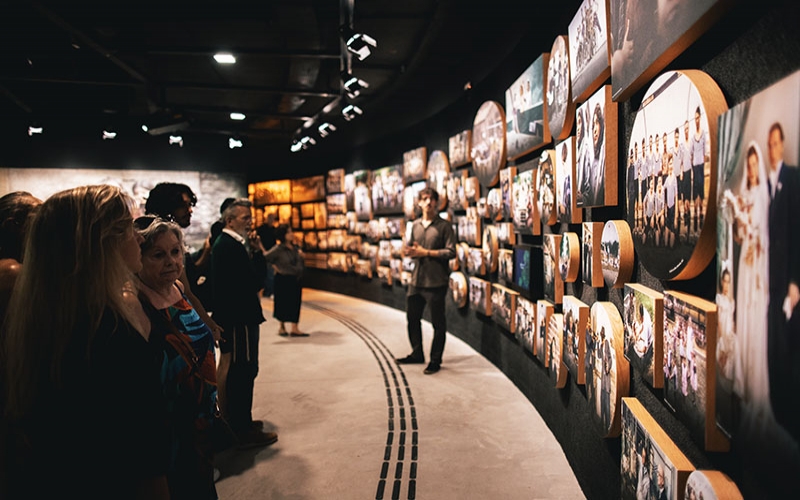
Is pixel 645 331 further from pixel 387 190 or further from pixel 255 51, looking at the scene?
pixel 387 190

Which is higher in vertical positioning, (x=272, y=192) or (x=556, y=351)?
(x=272, y=192)

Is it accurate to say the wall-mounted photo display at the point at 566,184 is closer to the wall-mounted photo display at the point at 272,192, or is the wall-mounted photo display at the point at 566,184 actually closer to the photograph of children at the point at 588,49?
the photograph of children at the point at 588,49

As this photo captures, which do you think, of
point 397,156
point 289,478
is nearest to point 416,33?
point 397,156

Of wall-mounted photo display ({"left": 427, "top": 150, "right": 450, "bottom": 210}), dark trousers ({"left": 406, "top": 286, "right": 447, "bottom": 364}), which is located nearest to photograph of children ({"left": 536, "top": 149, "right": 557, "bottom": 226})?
dark trousers ({"left": 406, "top": 286, "right": 447, "bottom": 364})

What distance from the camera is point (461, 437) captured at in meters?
3.73

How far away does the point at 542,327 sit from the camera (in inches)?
145

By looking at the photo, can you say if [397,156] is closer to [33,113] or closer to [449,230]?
[449,230]

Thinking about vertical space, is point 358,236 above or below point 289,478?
above

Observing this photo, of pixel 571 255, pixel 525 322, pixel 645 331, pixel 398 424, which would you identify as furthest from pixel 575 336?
pixel 398 424

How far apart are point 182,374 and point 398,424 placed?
2.60 meters

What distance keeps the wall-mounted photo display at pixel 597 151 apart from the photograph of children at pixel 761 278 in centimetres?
103

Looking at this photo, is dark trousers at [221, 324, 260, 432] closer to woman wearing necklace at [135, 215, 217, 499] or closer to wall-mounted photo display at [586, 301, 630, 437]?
woman wearing necklace at [135, 215, 217, 499]

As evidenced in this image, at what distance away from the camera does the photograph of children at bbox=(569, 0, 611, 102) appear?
225 centimetres

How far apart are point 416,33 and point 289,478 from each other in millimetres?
5347
